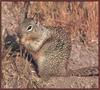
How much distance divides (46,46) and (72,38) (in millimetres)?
1356

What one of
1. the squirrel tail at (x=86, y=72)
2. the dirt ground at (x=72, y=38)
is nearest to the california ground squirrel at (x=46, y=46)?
the squirrel tail at (x=86, y=72)

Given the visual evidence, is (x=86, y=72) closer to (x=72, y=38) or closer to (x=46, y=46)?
(x=46, y=46)

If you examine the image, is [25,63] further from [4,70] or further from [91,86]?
[91,86]

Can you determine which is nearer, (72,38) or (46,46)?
(46,46)

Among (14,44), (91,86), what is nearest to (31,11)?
(14,44)

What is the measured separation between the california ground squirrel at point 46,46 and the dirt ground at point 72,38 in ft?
0.46

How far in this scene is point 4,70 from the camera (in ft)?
18.5

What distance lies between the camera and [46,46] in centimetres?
554

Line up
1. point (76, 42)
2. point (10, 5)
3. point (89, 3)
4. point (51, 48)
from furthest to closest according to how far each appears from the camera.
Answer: point (10, 5)
point (89, 3)
point (76, 42)
point (51, 48)

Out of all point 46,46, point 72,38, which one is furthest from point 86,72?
point 72,38

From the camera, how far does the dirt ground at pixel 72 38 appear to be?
555 cm

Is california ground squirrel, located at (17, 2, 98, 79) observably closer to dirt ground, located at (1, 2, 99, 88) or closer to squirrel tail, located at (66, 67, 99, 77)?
squirrel tail, located at (66, 67, 99, 77)

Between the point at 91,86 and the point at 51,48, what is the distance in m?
0.78

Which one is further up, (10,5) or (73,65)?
(10,5)
